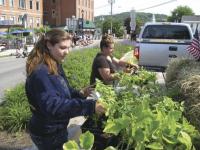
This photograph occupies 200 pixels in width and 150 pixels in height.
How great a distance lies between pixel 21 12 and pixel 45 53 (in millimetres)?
80244

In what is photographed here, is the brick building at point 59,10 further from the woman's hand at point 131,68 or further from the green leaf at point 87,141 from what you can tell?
the green leaf at point 87,141

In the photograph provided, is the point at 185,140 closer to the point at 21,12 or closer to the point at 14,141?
the point at 14,141

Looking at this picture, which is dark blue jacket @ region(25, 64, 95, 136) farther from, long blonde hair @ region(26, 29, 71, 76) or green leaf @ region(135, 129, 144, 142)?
green leaf @ region(135, 129, 144, 142)

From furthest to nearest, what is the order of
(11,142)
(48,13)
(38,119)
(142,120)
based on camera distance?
1. (48,13)
2. (11,142)
3. (38,119)
4. (142,120)

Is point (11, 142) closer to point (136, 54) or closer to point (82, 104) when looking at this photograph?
point (82, 104)

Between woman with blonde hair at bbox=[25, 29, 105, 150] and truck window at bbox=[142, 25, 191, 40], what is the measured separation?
10.3m

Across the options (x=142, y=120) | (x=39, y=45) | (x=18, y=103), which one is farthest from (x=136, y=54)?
(x=142, y=120)

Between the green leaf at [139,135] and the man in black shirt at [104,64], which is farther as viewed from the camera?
the man in black shirt at [104,64]

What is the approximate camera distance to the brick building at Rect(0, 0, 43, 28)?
241 ft

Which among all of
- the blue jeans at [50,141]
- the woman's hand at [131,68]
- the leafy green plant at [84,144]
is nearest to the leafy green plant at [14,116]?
the woman's hand at [131,68]

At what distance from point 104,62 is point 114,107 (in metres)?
2.82

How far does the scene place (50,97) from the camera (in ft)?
10.9

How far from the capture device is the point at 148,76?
5.02m

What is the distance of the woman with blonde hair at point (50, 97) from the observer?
3.34 metres
